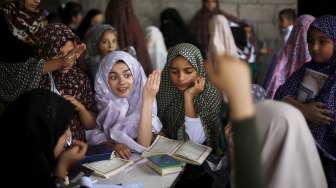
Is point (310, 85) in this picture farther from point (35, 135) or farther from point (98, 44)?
point (98, 44)

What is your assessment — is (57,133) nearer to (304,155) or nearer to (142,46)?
(304,155)

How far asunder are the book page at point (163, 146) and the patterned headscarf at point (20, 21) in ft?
4.79

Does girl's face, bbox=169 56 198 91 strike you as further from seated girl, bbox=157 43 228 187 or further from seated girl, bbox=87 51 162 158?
seated girl, bbox=87 51 162 158

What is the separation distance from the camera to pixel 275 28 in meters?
6.09

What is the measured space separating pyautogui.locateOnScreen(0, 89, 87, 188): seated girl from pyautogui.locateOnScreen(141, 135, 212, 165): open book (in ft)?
2.43

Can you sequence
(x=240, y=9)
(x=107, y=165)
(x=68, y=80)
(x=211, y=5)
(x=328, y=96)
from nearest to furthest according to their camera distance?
(x=328, y=96)
(x=107, y=165)
(x=68, y=80)
(x=211, y=5)
(x=240, y=9)

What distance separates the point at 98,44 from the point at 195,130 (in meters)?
1.48

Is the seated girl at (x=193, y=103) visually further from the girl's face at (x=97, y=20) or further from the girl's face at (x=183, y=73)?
the girl's face at (x=97, y=20)

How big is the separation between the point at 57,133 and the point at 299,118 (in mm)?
881

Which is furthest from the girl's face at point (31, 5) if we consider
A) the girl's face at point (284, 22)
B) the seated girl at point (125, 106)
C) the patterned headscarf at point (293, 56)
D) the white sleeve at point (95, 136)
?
the girl's face at point (284, 22)

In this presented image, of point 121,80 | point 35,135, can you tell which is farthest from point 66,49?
point 35,135

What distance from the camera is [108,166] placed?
7.80 feet

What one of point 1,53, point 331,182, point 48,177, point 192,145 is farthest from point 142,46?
point 48,177

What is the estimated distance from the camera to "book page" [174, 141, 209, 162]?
2.35m
